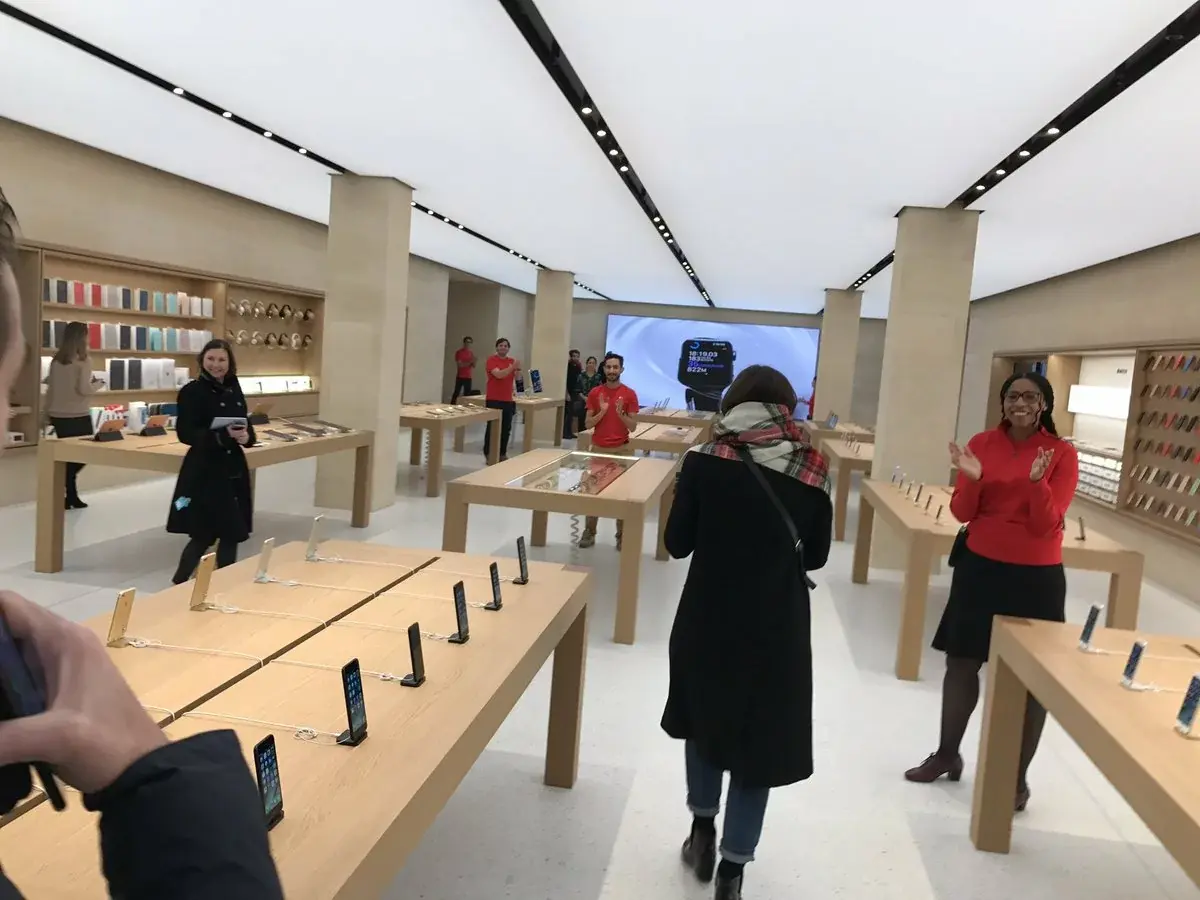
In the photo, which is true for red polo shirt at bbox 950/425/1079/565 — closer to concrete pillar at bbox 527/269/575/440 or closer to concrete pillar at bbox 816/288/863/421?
concrete pillar at bbox 816/288/863/421

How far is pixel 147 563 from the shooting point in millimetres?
5559

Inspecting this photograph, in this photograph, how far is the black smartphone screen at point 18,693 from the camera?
55 cm

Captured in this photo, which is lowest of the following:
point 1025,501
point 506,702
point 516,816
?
point 516,816

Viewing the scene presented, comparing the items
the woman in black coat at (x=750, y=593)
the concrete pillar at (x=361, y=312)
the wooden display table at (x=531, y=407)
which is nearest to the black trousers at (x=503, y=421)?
the wooden display table at (x=531, y=407)

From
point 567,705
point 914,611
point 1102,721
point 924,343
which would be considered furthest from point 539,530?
point 1102,721

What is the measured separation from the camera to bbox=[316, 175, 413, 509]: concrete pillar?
7.43m

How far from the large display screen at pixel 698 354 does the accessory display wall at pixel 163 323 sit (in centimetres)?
986

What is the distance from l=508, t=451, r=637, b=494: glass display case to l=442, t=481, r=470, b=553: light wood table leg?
0.97 ft

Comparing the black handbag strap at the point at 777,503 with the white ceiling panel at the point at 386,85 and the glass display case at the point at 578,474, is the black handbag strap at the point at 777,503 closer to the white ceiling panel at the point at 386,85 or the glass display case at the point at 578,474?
the white ceiling panel at the point at 386,85

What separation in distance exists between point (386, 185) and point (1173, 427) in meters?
7.12

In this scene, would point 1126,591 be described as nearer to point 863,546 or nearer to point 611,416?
point 863,546

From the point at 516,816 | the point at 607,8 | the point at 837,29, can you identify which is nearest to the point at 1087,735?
the point at 516,816

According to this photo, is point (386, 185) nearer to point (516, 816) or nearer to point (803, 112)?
point (803, 112)

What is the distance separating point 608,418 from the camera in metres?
7.19
